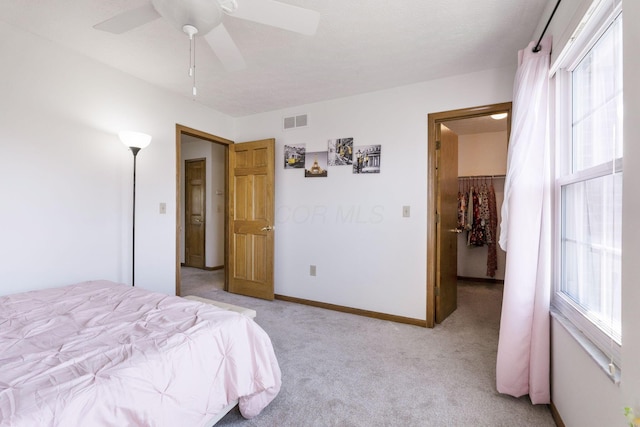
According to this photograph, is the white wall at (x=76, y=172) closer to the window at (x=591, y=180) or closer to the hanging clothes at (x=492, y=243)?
the window at (x=591, y=180)

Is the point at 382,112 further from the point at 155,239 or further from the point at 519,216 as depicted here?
the point at 155,239

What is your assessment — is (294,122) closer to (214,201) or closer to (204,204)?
(214,201)

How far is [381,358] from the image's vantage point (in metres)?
2.29

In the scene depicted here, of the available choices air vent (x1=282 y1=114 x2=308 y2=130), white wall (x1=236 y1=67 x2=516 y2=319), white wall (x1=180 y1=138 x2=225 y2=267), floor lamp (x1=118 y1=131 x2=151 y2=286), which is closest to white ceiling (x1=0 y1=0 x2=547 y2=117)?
white wall (x1=236 y1=67 x2=516 y2=319)

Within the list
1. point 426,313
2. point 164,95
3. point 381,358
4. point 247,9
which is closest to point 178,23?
point 247,9

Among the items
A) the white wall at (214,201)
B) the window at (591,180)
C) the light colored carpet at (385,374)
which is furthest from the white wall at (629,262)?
the white wall at (214,201)

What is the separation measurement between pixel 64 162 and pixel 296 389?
2510mm

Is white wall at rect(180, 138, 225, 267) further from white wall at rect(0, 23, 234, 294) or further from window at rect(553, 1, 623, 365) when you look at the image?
window at rect(553, 1, 623, 365)

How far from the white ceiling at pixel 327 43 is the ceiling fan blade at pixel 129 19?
0.41 meters

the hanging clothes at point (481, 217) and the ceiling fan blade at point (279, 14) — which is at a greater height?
the ceiling fan blade at point (279, 14)

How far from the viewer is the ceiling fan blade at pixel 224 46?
162 cm

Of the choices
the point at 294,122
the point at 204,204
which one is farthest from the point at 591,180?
the point at 204,204

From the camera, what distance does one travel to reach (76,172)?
242 cm

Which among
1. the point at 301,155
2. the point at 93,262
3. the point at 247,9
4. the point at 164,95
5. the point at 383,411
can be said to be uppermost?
the point at 164,95
